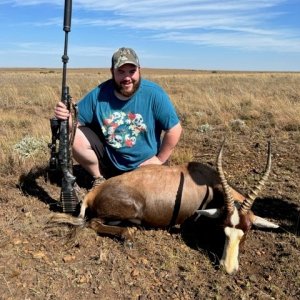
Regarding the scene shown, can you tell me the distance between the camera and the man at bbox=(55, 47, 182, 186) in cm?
539

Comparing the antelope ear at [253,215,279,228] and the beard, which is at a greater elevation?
the beard

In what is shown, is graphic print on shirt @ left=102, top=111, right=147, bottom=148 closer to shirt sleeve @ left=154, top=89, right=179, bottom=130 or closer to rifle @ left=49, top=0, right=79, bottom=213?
shirt sleeve @ left=154, top=89, right=179, bottom=130

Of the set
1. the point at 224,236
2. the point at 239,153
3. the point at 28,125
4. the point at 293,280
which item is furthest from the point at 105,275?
the point at 28,125

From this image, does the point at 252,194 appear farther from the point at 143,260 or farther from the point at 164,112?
the point at 164,112

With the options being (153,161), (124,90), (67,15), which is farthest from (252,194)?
(67,15)

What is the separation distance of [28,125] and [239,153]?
205 inches

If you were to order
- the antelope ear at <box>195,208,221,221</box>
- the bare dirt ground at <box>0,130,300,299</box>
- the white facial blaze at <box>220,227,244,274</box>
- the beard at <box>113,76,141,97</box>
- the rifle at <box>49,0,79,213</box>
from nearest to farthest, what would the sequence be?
the bare dirt ground at <box>0,130,300,299</box> < the white facial blaze at <box>220,227,244,274</box> < the antelope ear at <box>195,208,221,221</box> < the rifle at <box>49,0,79,213</box> < the beard at <box>113,76,141,97</box>

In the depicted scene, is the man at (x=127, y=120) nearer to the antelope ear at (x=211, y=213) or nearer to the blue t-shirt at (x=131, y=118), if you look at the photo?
the blue t-shirt at (x=131, y=118)

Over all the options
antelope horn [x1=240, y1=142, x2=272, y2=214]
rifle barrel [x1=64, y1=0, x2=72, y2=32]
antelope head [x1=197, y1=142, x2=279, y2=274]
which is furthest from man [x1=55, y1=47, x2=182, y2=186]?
antelope horn [x1=240, y1=142, x2=272, y2=214]

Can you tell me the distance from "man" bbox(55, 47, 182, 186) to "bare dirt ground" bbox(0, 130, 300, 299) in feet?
2.89

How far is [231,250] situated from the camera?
397 cm

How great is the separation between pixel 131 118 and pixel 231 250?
7.18ft

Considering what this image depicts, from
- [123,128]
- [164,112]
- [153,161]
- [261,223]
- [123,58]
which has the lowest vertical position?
[261,223]

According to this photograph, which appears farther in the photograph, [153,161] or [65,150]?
[153,161]
